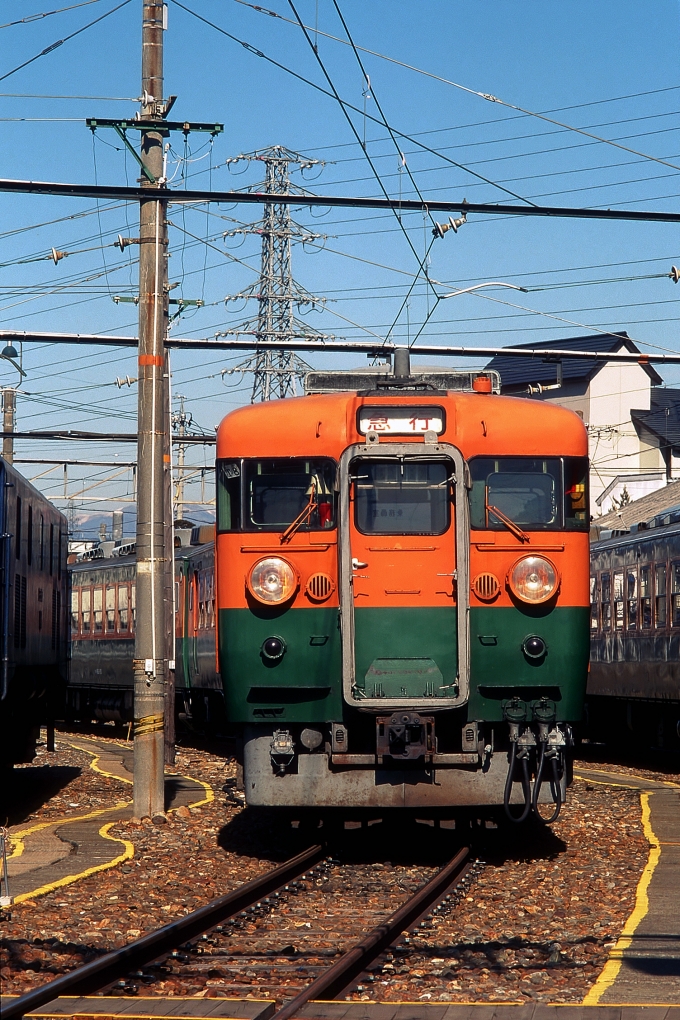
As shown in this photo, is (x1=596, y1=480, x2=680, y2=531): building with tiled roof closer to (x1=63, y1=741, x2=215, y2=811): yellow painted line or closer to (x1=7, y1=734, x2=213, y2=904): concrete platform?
(x1=63, y1=741, x2=215, y2=811): yellow painted line

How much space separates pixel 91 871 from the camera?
437 inches

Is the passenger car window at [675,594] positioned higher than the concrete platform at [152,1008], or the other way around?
the passenger car window at [675,594]

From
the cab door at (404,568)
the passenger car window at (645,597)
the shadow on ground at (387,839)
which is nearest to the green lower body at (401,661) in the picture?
the cab door at (404,568)

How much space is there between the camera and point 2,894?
9.94 m

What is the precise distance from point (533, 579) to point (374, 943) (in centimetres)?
412

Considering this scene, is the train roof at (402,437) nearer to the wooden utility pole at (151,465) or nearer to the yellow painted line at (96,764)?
the wooden utility pole at (151,465)

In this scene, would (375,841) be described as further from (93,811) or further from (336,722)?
(93,811)

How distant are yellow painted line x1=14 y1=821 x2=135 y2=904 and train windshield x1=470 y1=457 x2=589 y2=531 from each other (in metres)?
4.19

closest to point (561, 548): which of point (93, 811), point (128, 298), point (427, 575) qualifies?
point (427, 575)

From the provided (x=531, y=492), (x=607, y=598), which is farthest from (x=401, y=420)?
(x=607, y=598)

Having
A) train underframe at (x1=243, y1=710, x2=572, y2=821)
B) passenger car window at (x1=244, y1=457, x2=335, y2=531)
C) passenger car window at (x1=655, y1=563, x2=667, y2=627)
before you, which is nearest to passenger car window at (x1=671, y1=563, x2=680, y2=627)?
passenger car window at (x1=655, y1=563, x2=667, y2=627)

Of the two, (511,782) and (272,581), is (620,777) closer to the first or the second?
(511,782)

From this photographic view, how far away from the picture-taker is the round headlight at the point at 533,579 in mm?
11391

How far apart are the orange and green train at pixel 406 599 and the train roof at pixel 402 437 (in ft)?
0.05
